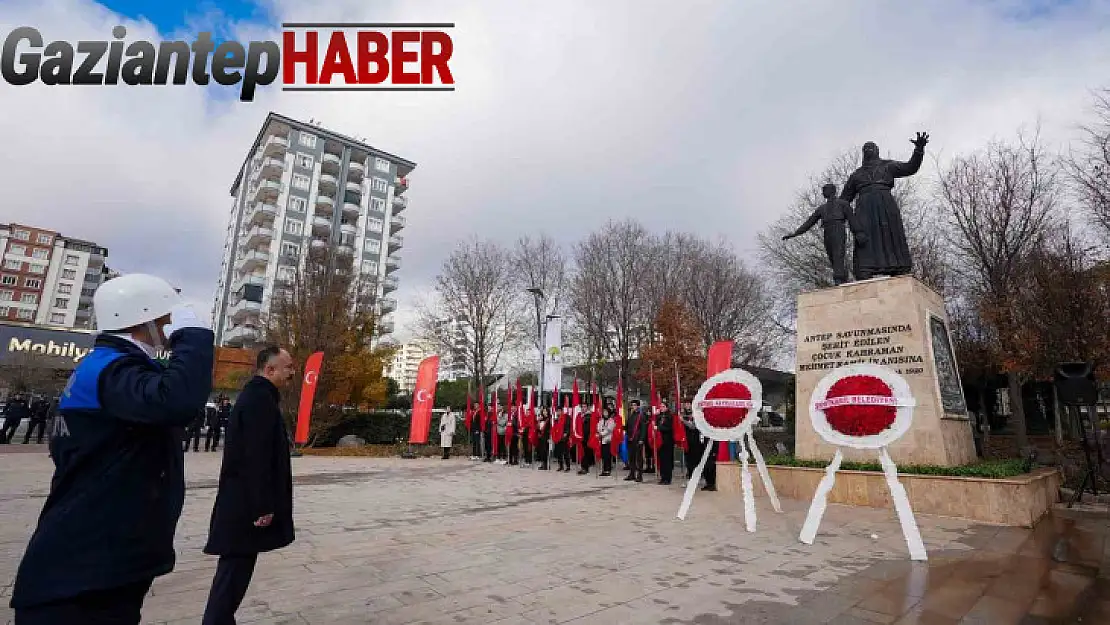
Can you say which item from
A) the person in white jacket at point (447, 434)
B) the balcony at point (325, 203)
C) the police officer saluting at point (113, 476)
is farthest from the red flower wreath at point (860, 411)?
the balcony at point (325, 203)

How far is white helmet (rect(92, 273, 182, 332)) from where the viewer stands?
2219mm

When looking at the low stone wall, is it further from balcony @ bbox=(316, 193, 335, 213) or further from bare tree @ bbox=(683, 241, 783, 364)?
balcony @ bbox=(316, 193, 335, 213)

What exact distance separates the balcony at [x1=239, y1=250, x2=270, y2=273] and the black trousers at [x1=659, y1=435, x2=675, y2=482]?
170 feet

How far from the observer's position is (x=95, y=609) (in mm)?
1932

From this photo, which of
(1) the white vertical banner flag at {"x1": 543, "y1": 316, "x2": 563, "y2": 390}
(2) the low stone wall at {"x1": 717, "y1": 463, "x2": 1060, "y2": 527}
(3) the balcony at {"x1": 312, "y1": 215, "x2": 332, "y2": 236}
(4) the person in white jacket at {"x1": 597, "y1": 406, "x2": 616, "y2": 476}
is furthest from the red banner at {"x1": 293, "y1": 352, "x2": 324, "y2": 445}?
(3) the balcony at {"x1": 312, "y1": 215, "x2": 332, "y2": 236}

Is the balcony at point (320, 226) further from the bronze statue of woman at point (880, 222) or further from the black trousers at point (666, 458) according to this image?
the bronze statue of woman at point (880, 222)

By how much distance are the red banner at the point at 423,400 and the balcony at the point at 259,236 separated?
42.7 meters

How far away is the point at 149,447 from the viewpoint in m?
2.13

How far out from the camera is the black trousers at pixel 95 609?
185 cm

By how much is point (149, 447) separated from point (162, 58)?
11623 mm

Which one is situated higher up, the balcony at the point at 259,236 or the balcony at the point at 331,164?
the balcony at the point at 331,164

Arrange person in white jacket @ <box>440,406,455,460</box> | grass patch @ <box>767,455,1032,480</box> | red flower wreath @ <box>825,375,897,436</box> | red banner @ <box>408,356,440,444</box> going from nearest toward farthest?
red flower wreath @ <box>825,375,897,436</box>
grass patch @ <box>767,455,1032,480</box>
red banner @ <box>408,356,440,444</box>
person in white jacket @ <box>440,406,455,460</box>

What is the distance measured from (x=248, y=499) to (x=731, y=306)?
27.6m

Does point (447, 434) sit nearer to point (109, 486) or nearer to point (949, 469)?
point (949, 469)
